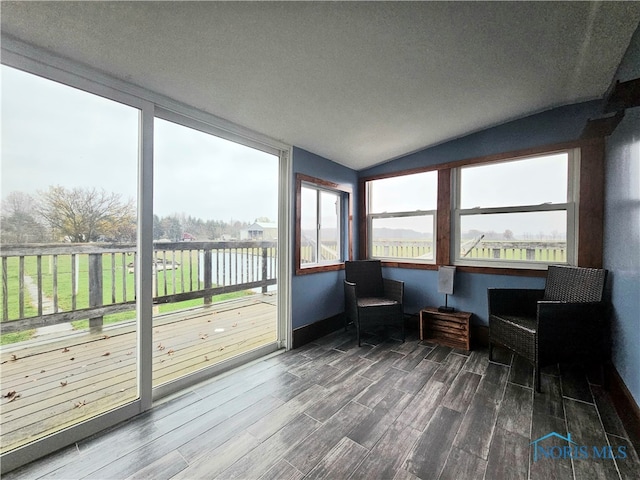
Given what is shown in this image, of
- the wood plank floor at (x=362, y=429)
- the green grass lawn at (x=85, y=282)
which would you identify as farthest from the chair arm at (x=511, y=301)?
the green grass lawn at (x=85, y=282)

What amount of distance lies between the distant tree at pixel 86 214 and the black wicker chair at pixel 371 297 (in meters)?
2.25

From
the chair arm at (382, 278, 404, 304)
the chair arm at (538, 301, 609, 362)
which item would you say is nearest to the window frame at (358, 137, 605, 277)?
the chair arm at (382, 278, 404, 304)

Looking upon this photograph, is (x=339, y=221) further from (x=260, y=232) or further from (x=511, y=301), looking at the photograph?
(x=511, y=301)

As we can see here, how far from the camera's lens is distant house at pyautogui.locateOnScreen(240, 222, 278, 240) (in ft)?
8.78

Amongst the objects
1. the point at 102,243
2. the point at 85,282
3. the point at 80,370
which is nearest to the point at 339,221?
the point at 102,243

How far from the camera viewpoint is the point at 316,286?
3.26 m

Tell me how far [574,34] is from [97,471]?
3.64 metres

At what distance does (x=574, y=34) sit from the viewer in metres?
1.64

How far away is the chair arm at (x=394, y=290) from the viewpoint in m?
3.21

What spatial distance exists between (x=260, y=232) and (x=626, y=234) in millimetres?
2917

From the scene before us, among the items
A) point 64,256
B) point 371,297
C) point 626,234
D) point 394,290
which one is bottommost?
point 371,297

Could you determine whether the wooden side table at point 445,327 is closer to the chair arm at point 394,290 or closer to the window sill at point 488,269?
the chair arm at point 394,290

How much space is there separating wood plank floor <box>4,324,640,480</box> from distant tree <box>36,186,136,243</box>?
124 centimetres

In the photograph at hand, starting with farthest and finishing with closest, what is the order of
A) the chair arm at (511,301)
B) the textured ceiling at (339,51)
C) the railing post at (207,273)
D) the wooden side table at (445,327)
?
the wooden side table at (445,327), the chair arm at (511,301), the railing post at (207,273), the textured ceiling at (339,51)
